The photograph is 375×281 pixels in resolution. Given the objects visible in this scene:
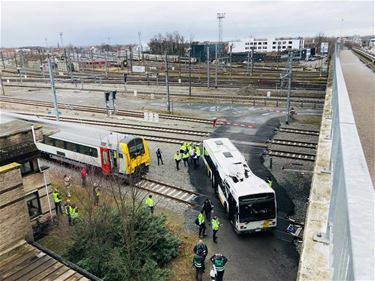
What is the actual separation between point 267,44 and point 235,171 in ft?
437

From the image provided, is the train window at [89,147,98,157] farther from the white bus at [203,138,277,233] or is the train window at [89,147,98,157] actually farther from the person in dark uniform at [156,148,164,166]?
the white bus at [203,138,277,233]

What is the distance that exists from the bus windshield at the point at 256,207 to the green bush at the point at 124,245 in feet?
10.8

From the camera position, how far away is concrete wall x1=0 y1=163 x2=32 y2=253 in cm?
1196

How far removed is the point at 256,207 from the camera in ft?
49.2

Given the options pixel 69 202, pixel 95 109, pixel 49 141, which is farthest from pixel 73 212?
pixel 95 109

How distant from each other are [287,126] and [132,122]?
15392 mm

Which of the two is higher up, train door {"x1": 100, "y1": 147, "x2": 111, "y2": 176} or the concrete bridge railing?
the concrete bridge railing

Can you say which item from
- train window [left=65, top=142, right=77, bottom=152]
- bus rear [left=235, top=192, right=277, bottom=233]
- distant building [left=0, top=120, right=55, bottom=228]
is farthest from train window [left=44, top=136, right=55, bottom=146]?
bus rear [left=235, top=192, right=277, bottom=233]

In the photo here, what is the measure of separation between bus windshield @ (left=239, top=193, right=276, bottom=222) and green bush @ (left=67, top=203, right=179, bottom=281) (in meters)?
3.28

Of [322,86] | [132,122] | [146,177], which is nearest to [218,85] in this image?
[322,86]

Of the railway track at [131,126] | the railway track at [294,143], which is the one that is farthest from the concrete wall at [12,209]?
the railway track at [294,143]

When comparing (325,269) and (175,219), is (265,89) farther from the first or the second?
(325,269)

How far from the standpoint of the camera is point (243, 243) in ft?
49.2

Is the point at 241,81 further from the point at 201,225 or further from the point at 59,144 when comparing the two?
the point at 201,225
